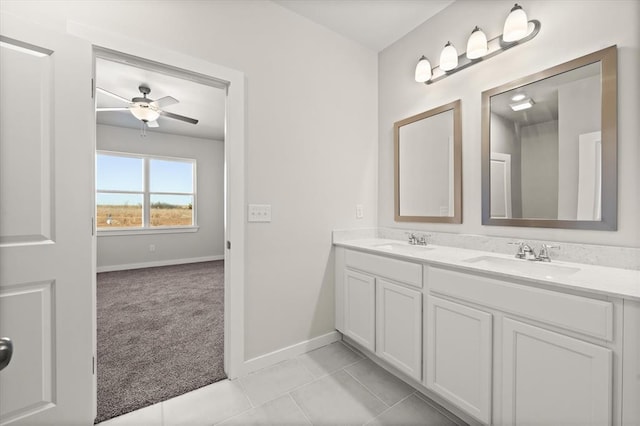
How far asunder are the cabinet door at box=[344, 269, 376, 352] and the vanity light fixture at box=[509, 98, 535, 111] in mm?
1434

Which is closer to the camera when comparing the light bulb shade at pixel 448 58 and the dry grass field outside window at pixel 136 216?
the light bulb shade at pixel 448 58

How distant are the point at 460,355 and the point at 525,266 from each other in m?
0.60

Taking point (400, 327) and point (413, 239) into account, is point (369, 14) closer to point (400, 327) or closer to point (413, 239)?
point (413, 239)

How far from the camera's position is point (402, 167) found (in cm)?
236

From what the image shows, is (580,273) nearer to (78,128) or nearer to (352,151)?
(352,151)

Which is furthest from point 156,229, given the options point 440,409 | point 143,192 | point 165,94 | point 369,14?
point 440,409

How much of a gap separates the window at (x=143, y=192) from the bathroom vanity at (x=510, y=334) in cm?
486

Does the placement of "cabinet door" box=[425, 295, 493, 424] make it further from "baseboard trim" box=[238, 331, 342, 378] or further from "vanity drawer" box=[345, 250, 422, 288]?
"baseboard trim" box=[238, 331, 342, 378]

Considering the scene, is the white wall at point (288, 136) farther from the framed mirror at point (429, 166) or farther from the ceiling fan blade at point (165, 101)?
the ceiling fan blade at point (165, 101)

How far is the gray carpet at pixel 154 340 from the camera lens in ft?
5.42

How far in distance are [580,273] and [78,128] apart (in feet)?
8.06

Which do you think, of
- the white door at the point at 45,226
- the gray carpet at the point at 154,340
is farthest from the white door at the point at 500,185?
the white door at the point at 45,226

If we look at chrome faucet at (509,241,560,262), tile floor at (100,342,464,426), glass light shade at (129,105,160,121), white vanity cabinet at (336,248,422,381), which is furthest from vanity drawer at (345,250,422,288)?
glass light shade at (129,105,160,121)

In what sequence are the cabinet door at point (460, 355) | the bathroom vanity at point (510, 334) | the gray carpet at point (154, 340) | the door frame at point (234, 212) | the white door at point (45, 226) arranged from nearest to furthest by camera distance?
the bathroom vanity at point (510, 334) → the white door at point (45, 226) → the cabinet door at point (460, 355) → the gray carpet at point (154, 340) → the door frame at point (234, 212)
